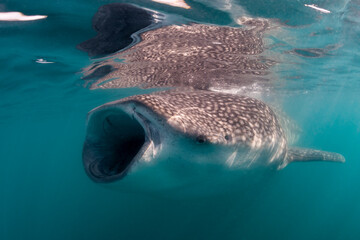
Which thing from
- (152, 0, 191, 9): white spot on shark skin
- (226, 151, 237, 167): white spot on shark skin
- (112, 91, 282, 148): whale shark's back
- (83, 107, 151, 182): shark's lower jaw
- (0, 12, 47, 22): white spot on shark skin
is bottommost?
(83, 107, 151, 182): shark's lower jaw

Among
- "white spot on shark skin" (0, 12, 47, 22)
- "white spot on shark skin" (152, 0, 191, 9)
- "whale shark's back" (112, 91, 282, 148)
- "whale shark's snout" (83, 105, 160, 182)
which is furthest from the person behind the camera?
"white spot on shark skin" (0, 12, 47, 22)

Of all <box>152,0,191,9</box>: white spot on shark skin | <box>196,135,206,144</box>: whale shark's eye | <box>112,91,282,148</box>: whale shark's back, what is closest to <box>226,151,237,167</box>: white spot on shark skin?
<box>112,91,282,148</box>: whale shark's back

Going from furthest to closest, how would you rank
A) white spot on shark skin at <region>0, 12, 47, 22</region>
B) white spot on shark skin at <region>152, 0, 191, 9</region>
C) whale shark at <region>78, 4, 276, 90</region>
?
whale shark at <region>78, 4, 276, 90</region> → white spot on shark skin at <region>0, 12, 47, 22</region> → white spot on shark skin at <region>152, 0, 191, 9</region>

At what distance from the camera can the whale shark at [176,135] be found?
102 inches

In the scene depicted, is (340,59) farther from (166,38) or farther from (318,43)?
(166,38)

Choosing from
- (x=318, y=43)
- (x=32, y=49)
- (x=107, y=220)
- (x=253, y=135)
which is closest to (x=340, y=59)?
(x=318, y=43)

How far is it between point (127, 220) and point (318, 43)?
1048 cm

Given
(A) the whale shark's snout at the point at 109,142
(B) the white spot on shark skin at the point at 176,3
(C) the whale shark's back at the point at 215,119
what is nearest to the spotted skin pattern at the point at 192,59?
(B) the white spot on shark skin at the point at 176,3

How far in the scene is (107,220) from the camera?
12.6 metres

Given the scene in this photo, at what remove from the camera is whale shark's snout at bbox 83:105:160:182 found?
3.29 meters

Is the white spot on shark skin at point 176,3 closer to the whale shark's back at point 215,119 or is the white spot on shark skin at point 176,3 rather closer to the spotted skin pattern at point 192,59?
the spotted skin pattern at point 192,59

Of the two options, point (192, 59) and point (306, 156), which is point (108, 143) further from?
point (306, 156)

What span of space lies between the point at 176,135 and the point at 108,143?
1.88 m

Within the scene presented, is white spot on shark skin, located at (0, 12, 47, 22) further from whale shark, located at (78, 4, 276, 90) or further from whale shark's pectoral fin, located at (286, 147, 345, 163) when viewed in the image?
whale shark's pectoral fin, located at (286, 147, 345, 163)
